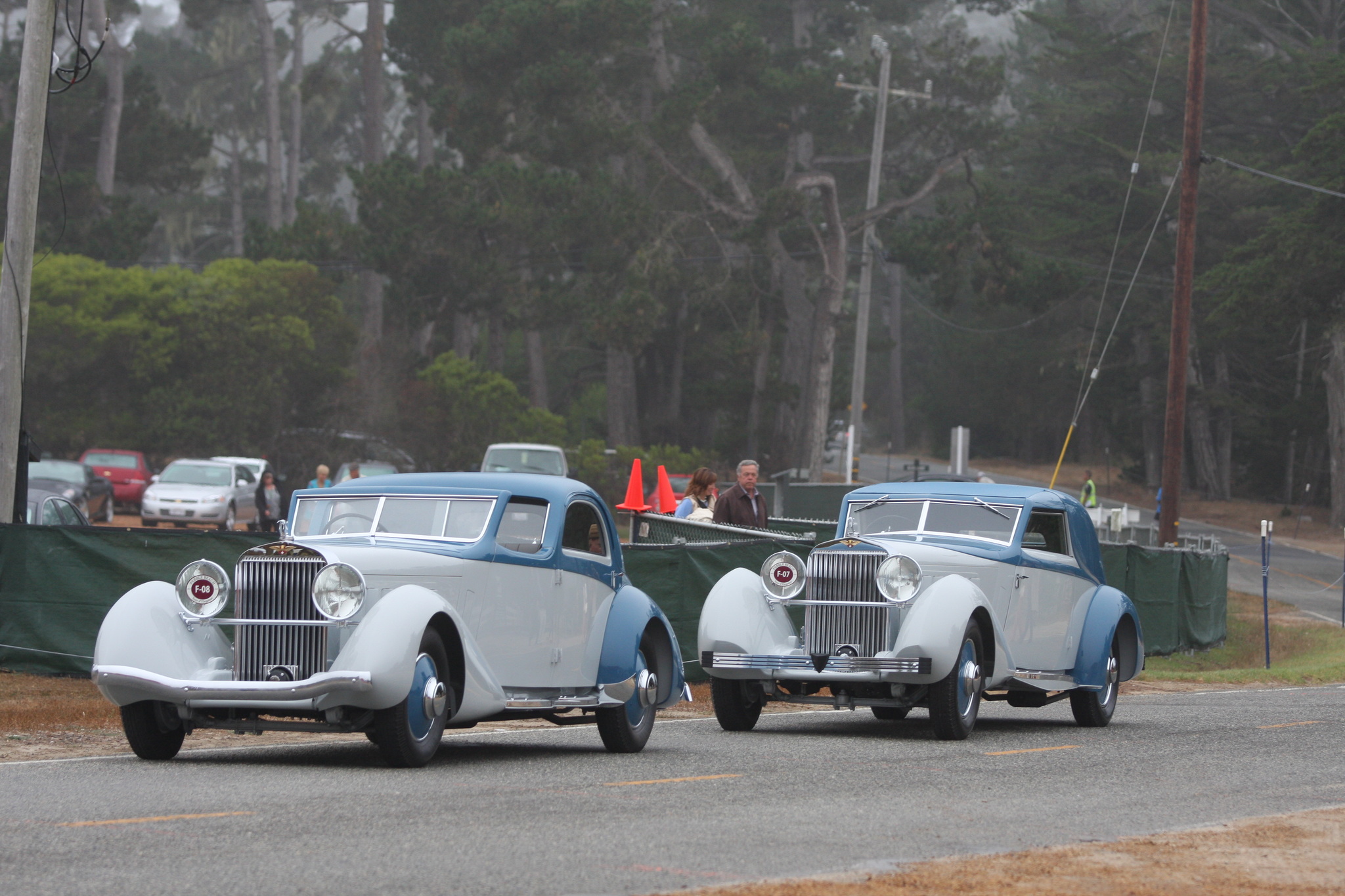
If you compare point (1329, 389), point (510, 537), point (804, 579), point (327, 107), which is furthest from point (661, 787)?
point (327, 107)

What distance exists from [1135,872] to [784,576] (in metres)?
6.69

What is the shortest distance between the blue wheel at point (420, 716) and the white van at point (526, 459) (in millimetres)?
29394

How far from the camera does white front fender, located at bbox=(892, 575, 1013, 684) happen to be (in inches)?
511

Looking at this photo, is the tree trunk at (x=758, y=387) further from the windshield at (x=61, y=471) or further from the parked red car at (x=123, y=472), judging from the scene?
the windshield at (x=61, y=471)

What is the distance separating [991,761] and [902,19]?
2495 inches

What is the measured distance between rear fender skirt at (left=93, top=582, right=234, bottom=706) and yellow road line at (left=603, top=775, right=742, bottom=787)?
93.8 inches

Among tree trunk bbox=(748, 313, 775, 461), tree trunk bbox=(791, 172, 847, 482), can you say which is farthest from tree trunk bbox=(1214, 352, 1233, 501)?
tree trunk bbox=(791, 172, 847, 482)

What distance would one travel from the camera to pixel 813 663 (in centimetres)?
1344

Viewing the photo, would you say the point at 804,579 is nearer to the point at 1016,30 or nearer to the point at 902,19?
the point at 902,19

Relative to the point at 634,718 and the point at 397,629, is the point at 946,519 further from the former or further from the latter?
the point at 397,629

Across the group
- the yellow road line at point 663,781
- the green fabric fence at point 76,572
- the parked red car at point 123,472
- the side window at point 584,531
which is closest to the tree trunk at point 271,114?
the parked red car at point 123,472

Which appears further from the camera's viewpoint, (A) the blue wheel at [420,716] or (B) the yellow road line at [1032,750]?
(B) the yellow road line at [1032,750]

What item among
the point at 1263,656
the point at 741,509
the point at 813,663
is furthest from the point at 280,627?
the point at 1263,656

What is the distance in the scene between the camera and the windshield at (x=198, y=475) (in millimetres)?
40094
